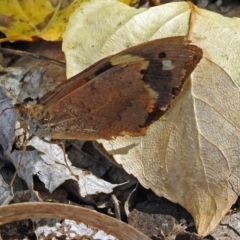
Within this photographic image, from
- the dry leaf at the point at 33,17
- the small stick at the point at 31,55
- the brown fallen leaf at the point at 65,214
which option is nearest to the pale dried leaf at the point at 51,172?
the brown fallen leaf at the point at 65,214

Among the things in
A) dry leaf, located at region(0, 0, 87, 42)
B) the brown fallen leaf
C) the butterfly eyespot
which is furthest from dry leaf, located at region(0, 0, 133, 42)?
the brown fallen leaf

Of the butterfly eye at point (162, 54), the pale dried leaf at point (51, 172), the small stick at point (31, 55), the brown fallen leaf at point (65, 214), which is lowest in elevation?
the pale dried leaf at point (51, 172)

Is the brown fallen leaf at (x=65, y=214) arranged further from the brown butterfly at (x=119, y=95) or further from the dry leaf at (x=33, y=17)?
the dry leaf at (x=33, y=17)

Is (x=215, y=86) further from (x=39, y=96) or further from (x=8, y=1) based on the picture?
(x=8, y=1)

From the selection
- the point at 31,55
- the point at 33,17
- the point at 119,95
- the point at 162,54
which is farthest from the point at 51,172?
the point at 33,17

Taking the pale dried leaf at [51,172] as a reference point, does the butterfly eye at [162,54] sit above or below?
above

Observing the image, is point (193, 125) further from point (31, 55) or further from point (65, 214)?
point (31, 55)

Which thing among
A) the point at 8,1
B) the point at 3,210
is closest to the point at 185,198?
the point at 3,210
